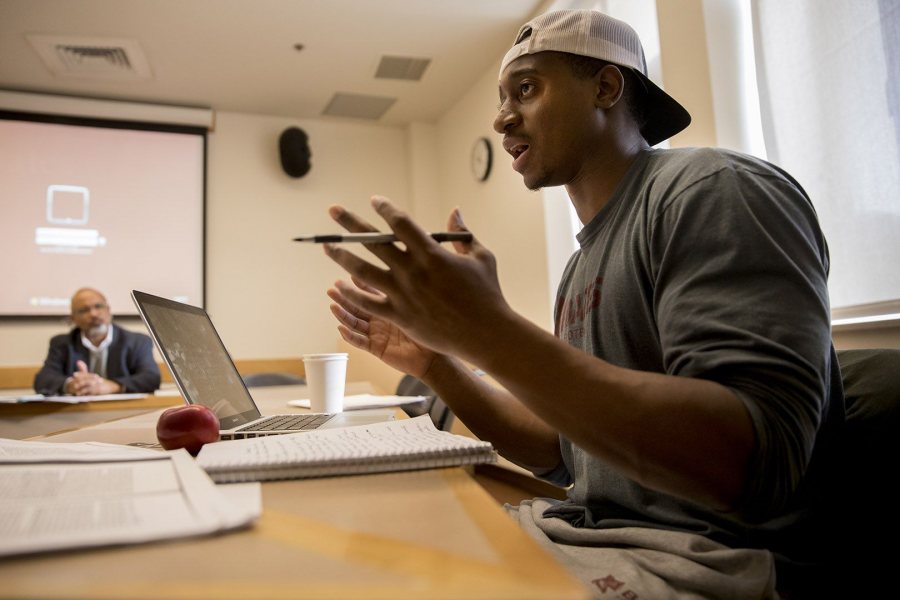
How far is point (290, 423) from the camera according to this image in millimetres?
1139

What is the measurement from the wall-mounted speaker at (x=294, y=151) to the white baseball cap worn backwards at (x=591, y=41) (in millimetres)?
4023

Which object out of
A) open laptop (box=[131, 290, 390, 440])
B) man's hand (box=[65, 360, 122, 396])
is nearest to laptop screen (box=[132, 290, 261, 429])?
open laptop (box=[131, 290, 390, 440])

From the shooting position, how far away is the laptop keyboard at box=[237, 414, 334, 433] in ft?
3.35

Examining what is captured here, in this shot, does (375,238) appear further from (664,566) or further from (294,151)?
(294,151)

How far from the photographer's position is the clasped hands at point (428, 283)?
61 cm

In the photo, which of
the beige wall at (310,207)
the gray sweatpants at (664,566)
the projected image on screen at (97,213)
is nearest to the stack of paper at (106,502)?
the gray sweatpants at (664,566)

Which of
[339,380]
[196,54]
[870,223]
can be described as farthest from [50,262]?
[870,223]

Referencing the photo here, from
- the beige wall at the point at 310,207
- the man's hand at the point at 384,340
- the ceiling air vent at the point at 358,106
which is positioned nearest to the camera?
the man's hand at the point at 384,340

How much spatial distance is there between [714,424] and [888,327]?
155cm

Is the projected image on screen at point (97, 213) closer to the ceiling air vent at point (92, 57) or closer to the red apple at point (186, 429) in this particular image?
the ceiling air vent at point (92, 57)

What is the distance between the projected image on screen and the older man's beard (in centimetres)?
59

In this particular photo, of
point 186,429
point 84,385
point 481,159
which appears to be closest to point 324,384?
point 186,429

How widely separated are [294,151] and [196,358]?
13.4 feet

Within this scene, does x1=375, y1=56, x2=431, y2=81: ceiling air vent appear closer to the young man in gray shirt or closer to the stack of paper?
the young man in gray shirt
